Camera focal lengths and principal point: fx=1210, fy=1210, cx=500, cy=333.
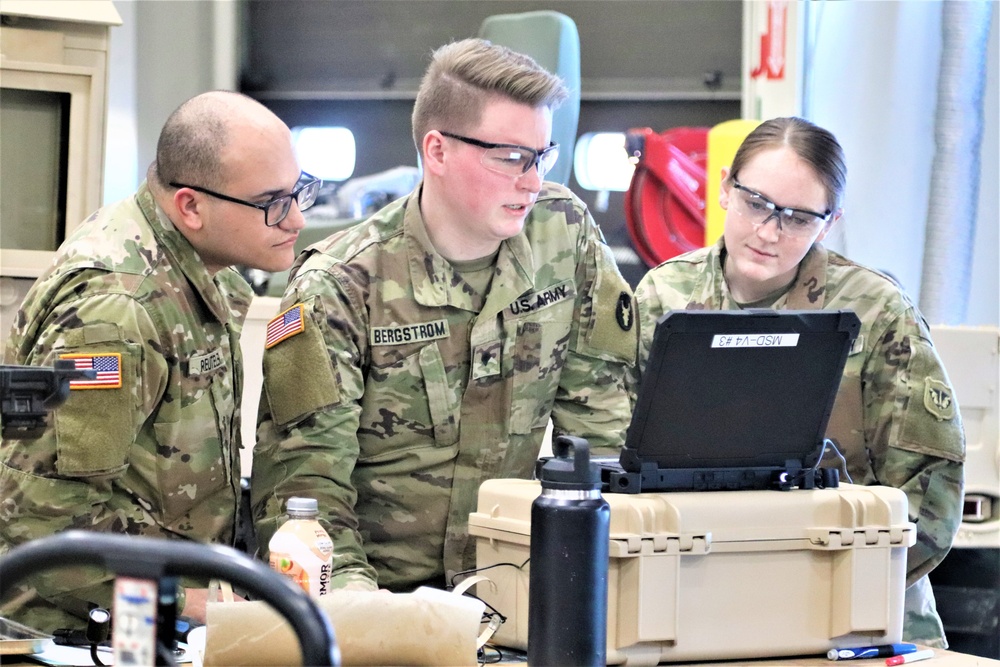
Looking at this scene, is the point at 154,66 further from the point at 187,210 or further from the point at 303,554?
the point at 303,554

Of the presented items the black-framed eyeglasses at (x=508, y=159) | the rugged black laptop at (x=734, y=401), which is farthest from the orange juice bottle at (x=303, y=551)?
the black-framed eyeglasses at (x=508, y=159)

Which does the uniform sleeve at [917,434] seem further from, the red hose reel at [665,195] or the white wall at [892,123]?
the white wall at [892,123]

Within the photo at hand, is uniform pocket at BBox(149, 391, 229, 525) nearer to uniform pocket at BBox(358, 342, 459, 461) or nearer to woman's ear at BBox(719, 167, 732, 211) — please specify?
uniform pocket at BBox(358, 342, 459, 461)

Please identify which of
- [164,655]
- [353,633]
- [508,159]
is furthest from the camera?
[508,159]

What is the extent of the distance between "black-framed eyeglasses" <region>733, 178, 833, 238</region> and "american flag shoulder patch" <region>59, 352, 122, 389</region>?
1.18 metres

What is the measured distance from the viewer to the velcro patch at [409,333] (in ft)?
6.79

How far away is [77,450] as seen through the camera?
167cm

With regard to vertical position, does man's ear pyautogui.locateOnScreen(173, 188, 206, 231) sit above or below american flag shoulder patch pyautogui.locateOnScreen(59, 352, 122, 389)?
above

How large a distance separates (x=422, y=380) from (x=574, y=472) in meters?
0.80

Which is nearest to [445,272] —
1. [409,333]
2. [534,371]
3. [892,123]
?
[409,333]

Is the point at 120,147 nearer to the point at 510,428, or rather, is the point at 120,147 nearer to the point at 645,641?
the point at 510,428

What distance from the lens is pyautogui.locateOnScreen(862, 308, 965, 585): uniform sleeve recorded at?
2.12m

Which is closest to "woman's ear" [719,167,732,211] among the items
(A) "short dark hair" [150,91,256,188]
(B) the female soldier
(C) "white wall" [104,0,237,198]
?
(B) the female soldier

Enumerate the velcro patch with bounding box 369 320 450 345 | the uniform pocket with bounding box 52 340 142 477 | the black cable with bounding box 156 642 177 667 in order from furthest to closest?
the velcro patch with bounding box 369 320 450 345 → the uniform pocket with bounding box 52 340 142 477 → the black cable with bounding box 156 642 177 667
